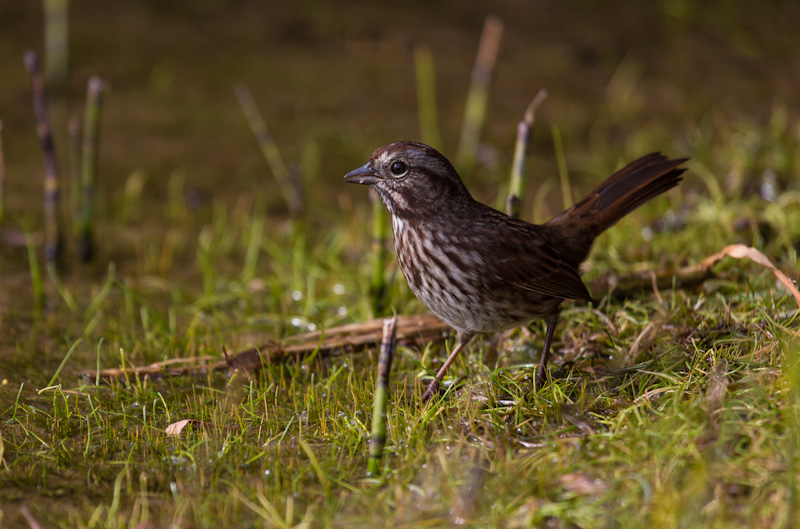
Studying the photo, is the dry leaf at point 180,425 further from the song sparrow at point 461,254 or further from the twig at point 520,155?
the twig at point 520,155

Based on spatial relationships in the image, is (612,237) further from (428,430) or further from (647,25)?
(647,25)

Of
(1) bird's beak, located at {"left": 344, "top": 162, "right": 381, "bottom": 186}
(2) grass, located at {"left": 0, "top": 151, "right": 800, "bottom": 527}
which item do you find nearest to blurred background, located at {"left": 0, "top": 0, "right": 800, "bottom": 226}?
(2) grass, located at {"left": 0, "top": 151, "right": 800, "bottom": 527}

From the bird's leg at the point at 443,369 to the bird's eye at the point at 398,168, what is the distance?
0.82m

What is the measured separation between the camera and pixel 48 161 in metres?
5.04

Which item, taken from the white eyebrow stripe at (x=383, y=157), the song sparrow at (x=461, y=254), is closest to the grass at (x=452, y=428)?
the song sparrow at (x=461, y=254)

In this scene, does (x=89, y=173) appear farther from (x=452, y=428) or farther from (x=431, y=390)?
(x=452, y=428)

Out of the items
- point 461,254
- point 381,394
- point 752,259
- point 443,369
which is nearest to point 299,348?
point 443,369

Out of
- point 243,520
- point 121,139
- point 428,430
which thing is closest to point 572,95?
point 121,139

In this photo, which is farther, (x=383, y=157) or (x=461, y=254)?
(x=383, y=157)

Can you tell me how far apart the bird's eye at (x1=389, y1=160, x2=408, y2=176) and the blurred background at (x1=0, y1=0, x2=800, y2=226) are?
2563 millimetres

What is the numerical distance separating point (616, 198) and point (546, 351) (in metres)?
0.93

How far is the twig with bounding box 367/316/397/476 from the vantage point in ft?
9.47

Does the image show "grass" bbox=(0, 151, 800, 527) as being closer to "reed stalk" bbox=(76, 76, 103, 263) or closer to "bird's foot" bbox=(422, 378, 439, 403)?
"bird's foot" bbox=(422, 378, 439, 403)

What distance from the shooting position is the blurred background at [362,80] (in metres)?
6.83
